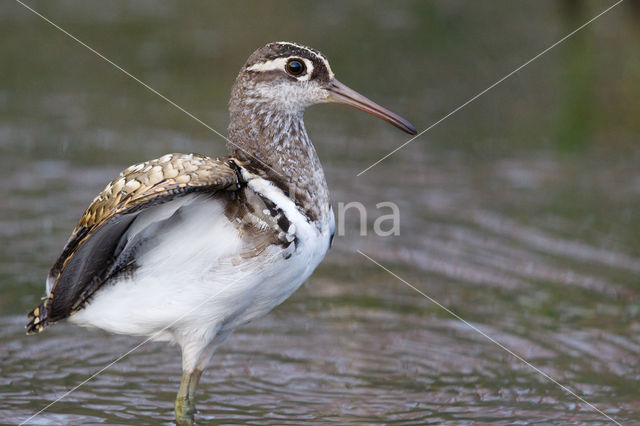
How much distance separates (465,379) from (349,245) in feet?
8.07

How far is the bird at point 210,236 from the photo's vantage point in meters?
4.80

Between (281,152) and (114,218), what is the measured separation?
108 cm

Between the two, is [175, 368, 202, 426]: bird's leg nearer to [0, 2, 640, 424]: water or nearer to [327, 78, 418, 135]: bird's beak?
[0, 2, 640, 424]: water

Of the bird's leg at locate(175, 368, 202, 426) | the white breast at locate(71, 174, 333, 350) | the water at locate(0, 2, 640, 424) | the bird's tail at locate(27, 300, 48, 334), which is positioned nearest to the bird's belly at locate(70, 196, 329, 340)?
the white breast at locate(71, 174, 333, 350)

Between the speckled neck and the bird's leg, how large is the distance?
3.81 feet

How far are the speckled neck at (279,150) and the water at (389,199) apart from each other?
1.29 meters

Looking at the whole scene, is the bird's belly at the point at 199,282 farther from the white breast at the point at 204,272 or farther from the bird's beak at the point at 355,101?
the bird's beak at the point at 355,101

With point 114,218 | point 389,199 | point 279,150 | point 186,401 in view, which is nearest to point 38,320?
point 186,401

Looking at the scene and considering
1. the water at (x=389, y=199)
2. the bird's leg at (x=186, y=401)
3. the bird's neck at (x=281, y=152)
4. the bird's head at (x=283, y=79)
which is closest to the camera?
the bird's neck at (x=281, y=152)

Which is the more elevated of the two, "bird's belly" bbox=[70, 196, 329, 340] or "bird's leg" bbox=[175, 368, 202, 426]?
"bird's belly" bbox=[70, 196, 329, 340]

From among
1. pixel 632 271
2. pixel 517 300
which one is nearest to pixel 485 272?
pixel 517 300

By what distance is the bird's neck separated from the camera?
5152 millimetres

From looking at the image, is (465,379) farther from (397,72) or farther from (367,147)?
(397,72)

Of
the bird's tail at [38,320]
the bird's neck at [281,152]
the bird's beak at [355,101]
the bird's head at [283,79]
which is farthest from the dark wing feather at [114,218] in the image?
the bird's beak at [355,101]
